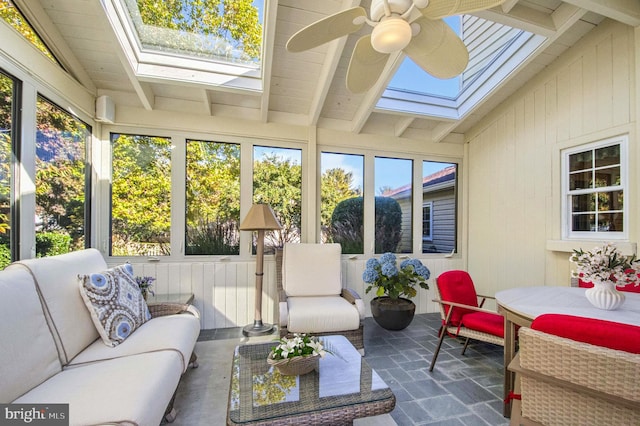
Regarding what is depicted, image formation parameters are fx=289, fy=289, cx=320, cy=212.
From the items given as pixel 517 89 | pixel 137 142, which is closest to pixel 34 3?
pixel 137 142

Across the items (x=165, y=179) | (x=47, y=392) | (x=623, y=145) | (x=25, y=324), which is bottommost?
(x=47, y=392)

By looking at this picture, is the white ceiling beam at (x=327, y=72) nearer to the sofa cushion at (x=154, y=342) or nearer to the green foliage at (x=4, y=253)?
the sofa cushion at (x=154, y=342)

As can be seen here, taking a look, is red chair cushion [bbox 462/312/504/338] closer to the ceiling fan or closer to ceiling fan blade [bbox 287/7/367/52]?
the ceiling fan

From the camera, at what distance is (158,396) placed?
144 centimetres

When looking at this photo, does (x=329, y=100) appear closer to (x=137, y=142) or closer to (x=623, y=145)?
(x=137, y=142)

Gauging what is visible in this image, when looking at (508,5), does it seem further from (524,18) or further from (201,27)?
(201,27)

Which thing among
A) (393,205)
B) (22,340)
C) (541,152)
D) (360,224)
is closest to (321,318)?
(360,224)

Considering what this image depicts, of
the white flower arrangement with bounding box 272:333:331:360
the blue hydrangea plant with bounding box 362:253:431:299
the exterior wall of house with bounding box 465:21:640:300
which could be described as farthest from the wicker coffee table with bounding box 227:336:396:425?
the exterior wall of house with bounding box 465:21:640:300

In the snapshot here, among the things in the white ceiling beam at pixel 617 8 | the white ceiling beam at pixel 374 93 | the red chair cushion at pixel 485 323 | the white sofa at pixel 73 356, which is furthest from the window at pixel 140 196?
the white ceiling beam at pixel 617 8

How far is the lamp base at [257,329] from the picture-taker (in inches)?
131

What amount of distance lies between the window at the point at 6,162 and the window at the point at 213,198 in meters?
1.59

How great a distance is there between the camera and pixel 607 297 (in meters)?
1.85

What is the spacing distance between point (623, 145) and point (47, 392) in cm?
470

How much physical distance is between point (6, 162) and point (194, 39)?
192 cm
